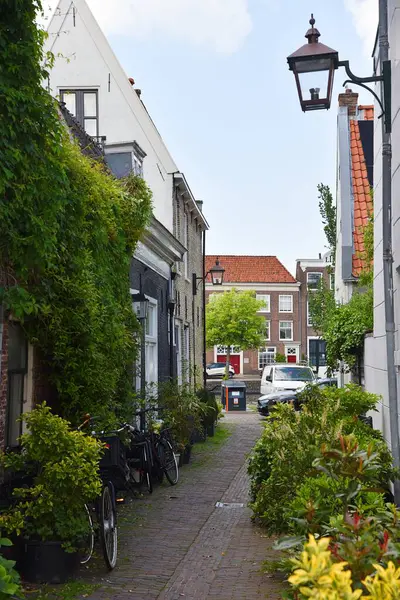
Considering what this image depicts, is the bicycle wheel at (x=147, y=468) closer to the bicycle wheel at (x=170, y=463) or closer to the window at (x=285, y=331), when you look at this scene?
the bicycle wheel at (x=170, y=463)

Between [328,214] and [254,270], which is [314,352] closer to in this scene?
[254,270]

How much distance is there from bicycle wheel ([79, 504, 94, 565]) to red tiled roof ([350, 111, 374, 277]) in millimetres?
11503

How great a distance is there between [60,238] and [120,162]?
252 inches

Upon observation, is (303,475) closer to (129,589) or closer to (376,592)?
→ (129,589)

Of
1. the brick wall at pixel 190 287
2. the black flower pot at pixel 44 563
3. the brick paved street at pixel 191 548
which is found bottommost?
the brick paved street at pixel 191 548

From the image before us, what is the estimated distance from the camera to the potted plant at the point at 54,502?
262 inches

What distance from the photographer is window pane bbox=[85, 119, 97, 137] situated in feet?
61.3

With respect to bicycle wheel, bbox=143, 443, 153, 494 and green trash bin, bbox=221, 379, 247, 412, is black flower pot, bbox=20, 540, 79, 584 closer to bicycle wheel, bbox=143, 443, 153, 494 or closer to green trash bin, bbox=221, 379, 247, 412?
bicycle wheel, bbox=143, 443, 153, 494

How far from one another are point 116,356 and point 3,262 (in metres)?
2.92

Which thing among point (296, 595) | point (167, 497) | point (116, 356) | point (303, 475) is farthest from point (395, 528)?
point (167, 497)

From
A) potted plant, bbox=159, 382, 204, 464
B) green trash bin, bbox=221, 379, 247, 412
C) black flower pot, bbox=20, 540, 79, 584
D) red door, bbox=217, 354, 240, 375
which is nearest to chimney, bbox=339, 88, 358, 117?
potted plant, bbox=159, 382, 204, 464

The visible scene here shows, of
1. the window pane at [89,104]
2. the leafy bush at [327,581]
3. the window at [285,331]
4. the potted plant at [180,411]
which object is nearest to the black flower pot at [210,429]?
the potted plant at [180,411]

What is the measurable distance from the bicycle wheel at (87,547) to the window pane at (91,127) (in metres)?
13.0

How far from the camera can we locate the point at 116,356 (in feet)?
32.6
